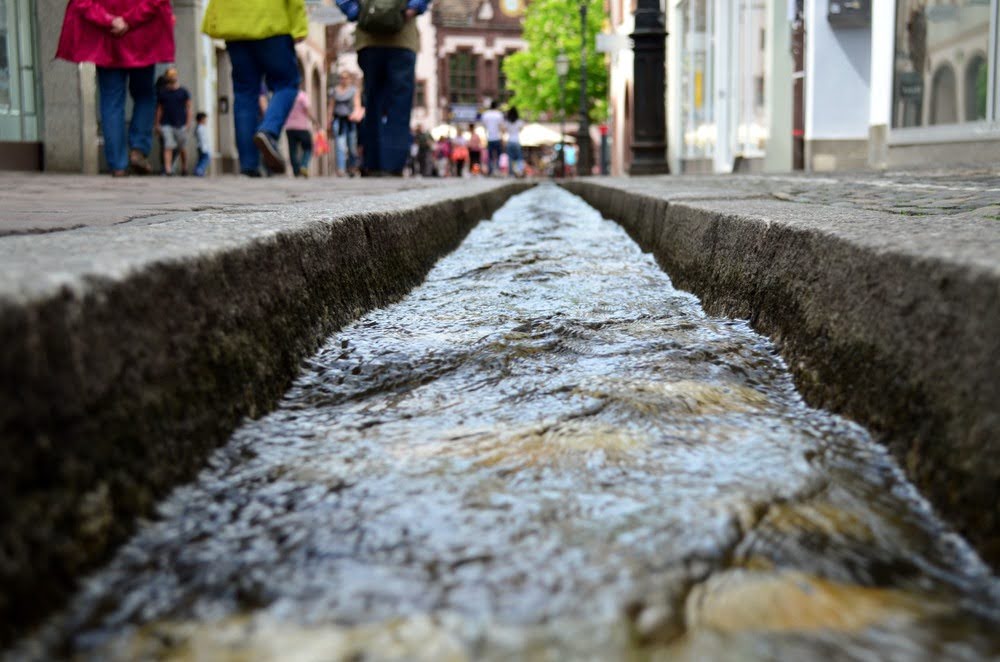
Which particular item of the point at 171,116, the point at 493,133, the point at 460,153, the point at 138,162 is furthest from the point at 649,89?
the point at 460,153

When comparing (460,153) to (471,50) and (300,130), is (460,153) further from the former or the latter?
(471,50)

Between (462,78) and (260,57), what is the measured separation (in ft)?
165

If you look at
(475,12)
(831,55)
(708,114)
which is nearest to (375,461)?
(831,55)

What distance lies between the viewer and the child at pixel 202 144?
56.7 feet

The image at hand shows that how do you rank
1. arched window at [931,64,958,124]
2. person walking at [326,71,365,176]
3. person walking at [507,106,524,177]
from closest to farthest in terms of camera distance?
arched window at [931,64,958,124] < person walking at [326,71,365,176] < person walking at [507,106,524,177]

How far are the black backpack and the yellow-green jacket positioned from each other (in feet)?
1.78

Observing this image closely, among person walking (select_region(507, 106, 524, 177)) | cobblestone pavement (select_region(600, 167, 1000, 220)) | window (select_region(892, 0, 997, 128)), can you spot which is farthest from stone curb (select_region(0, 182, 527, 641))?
person walking (select_region(507, 106, 524, 177))

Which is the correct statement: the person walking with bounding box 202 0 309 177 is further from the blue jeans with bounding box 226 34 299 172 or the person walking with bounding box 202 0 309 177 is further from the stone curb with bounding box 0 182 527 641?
the stone curb with bounding box 0 182 527 641

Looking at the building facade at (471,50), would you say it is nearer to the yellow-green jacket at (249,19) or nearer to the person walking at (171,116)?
the person walking at (171,116)

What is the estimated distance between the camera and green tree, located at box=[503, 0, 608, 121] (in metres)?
42.4

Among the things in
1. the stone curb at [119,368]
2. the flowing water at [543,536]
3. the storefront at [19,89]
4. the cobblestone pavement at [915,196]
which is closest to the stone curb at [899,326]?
the flowing water at [543,536]

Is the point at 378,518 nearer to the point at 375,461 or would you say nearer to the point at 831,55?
the point at 375,461

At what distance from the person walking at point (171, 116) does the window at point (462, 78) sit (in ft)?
140

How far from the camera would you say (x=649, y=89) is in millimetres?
13156
